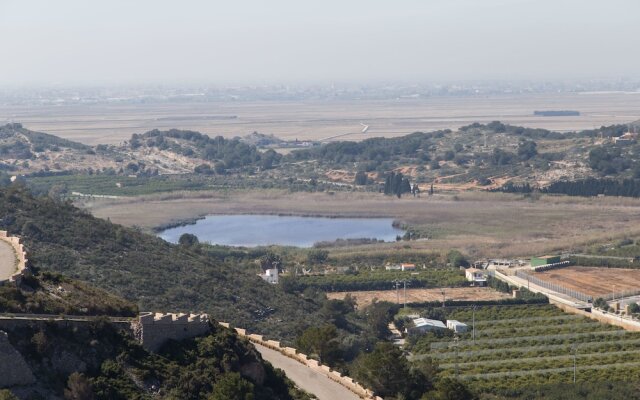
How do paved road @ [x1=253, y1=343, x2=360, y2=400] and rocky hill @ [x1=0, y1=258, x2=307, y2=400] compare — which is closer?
rocky hill @ [x1=0, y1=258, x2=307, y2=400]

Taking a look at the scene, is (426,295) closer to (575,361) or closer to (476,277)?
(476,277)

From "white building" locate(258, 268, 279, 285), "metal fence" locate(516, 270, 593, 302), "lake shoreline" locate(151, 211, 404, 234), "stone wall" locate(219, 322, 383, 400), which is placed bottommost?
"lake shoreline" locate(151, 211, 404, 234)

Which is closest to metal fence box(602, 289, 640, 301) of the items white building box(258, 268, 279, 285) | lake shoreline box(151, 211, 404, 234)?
white building box(258, 268, 279, 285)

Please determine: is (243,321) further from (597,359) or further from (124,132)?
(124,132)

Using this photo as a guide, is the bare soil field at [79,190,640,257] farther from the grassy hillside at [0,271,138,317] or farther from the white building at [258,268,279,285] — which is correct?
the grassy hillside at [0,271,138,317]

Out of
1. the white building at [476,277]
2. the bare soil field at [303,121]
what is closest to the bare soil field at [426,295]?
the white building at [476,277]

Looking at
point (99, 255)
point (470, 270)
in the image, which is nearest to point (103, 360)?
point (99, 255)

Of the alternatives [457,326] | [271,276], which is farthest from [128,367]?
[271,276]
